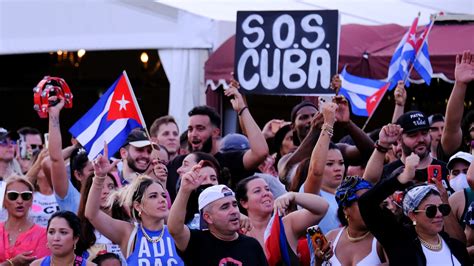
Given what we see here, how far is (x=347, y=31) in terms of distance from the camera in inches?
580

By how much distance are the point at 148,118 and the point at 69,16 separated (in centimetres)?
307

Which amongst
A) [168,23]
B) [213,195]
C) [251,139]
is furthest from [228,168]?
[168,23]

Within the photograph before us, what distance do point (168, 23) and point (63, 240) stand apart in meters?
7.31

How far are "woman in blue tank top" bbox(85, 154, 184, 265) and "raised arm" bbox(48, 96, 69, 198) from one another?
3.85 ft

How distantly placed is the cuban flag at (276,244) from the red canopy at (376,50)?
626 cm

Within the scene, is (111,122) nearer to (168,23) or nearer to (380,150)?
(380,150)

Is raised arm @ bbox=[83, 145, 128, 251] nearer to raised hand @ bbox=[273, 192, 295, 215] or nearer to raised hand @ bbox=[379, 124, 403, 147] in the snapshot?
raised hand @ bbox=[273, 192, 295, 215]

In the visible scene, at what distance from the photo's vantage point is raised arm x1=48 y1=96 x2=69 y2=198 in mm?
8930

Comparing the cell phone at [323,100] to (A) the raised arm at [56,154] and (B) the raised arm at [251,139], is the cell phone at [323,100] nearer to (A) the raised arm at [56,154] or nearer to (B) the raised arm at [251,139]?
(B) the raised arm at [251,139]

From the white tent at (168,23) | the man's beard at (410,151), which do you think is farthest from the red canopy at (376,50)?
the man's beard at (410,151)

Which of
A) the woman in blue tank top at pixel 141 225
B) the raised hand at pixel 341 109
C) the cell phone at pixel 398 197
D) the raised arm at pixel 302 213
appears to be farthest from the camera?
the raised hand at pixel 341 109

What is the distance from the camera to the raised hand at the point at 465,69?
8.44 m

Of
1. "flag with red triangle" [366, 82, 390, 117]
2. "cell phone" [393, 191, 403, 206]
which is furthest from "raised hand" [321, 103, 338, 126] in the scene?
"flag with red triangle" [366, 82, 390, 117]

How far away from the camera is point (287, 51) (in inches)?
447
